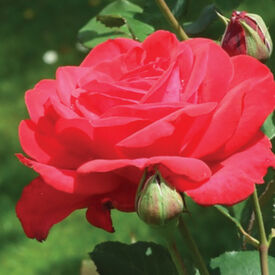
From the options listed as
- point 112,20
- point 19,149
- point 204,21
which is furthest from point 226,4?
point 19,149

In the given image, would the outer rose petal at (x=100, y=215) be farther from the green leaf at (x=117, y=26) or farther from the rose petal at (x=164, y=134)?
the green leaf at (x=117, y=26)

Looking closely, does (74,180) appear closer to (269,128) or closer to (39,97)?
(39,97)

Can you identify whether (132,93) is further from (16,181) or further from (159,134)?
(16,181)

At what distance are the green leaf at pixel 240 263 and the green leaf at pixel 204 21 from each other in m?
0.30

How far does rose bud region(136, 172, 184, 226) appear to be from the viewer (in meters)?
0.50

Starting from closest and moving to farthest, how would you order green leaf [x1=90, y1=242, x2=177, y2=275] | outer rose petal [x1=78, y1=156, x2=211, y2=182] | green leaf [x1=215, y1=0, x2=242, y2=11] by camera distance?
outer rose petal [x1=78, y1=156, x2=211, y2=182] < green leaf [x1=90, y1=242, x2=177, y2=275] < green leaf [x1=215, y1=0, x2=242, y2=11]

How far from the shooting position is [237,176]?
52 centimetres

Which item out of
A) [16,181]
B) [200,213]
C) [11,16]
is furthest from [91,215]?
[11,16]

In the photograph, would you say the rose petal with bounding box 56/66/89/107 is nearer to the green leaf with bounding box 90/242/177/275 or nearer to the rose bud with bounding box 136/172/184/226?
the rose bud with bounding box 136/172/184/226

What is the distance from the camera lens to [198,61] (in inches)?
22.3

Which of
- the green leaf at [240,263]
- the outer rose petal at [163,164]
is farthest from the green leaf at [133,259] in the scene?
the outer rose petal at [163,164]

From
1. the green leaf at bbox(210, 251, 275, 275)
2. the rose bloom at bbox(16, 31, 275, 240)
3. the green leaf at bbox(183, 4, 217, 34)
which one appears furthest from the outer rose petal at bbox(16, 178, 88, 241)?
the green leaf at bbox(183, 4, 217, 34)

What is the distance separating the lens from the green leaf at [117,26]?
951 mm

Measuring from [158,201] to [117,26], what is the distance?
51cm
